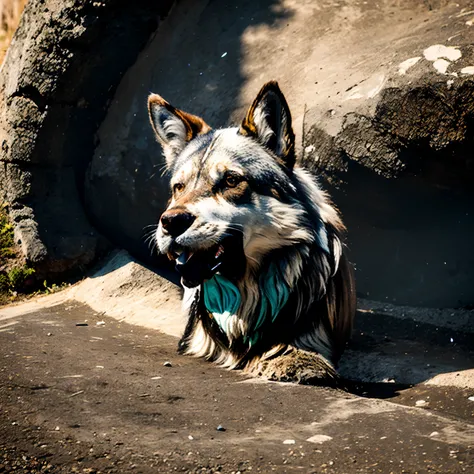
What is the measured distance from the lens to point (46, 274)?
763cm

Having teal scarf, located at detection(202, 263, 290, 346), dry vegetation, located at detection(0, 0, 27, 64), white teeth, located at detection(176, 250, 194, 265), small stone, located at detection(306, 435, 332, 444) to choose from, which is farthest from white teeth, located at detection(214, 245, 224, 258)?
dry vegetation, located at detection(0, 0, 27, 64)

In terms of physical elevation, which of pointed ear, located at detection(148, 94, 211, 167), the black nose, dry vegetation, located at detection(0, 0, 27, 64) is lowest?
Answer: the black nose

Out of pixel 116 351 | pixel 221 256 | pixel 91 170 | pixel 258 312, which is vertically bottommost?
pixel 116 351

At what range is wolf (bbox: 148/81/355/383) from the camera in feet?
15.8

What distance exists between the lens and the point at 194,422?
148 inches

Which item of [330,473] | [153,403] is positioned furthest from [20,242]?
[330,473]

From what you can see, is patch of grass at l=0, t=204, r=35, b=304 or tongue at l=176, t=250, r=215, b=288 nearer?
tongue at l=176, t=250, r=215, b=288

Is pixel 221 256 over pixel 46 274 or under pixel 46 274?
over

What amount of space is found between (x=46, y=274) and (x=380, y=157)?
355cm

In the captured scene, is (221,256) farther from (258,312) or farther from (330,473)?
(330,473)

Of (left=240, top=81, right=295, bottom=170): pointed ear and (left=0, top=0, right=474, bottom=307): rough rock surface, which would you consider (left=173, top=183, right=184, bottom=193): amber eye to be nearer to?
(left=240, top=81, right=295, bottom=170): pointed ear

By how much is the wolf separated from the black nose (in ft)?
0.07

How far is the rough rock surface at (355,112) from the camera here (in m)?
5.66

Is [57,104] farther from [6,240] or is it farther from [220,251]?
[220,251]
